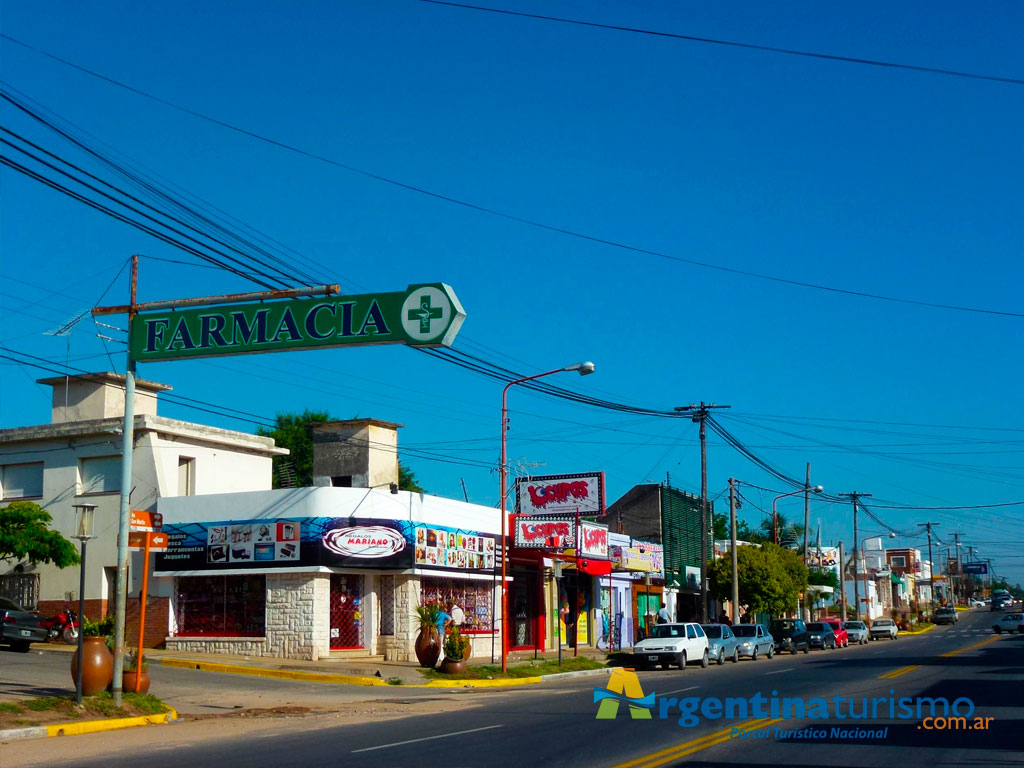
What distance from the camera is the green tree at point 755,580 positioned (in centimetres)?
5372

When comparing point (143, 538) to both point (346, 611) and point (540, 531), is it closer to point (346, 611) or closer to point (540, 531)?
point (346, 611)

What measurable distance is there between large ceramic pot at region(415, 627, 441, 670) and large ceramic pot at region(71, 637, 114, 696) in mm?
11442

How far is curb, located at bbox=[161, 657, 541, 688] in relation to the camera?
85.1 ft

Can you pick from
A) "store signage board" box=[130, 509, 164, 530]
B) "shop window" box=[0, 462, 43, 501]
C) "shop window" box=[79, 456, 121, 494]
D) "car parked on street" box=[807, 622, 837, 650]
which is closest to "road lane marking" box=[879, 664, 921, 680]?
"store signage board" box=[130, 509, 164, 530]

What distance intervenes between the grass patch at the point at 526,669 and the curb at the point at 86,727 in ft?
32.7

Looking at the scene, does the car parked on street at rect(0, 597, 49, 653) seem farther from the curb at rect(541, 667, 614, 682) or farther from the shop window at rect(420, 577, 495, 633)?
the curb at rect(541, 667, 614, 682)

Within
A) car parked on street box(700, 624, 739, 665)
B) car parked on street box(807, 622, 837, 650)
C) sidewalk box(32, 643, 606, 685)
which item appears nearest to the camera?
sidewalk box(32, 643, 606, 685)

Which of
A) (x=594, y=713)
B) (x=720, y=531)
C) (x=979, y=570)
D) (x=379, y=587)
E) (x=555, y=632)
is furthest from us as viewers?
(x=979, y=570)

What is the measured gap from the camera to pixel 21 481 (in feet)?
116

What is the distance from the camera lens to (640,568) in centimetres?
4672

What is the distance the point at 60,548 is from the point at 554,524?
16.2 m

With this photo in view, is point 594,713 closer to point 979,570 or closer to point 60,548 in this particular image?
point 60,548

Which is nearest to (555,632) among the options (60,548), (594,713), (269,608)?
(269,608)

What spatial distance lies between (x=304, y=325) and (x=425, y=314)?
2068 mm
